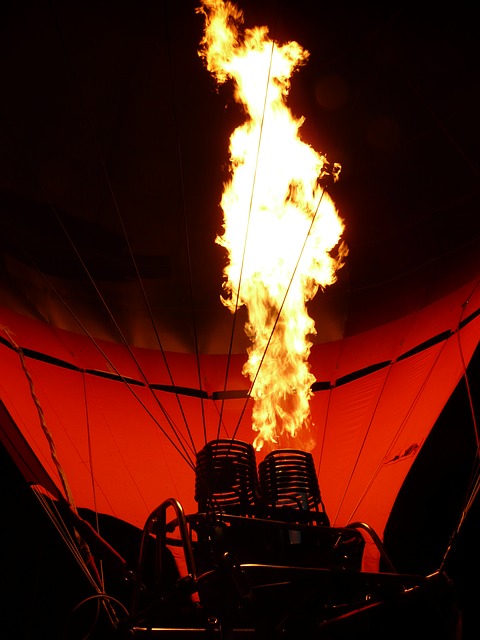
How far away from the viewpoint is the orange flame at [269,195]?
3.65 meters

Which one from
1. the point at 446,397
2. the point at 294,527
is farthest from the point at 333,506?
the point at 294,527

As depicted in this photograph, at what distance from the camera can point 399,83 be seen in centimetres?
367

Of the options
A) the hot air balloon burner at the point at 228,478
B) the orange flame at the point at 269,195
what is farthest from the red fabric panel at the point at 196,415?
the hot air balloon burner at the point at 228,478

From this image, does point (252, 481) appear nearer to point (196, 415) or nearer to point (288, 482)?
point (288, 482)

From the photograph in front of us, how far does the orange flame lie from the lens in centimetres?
365

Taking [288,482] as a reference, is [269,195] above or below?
above

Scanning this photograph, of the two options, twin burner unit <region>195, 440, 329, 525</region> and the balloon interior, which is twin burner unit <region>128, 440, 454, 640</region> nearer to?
twin burner unit <region>195, 440, 329, 525</region>

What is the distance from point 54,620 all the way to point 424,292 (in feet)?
9.55

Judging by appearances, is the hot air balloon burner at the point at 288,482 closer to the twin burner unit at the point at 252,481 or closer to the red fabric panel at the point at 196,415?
the twin burner unit at the point at 252,481

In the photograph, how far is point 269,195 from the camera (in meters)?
3.70

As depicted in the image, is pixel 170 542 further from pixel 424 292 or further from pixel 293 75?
pixel 293 75

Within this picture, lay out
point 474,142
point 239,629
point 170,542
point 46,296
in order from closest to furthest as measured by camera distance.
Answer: point 239,629
point 170,542
point 474,142
point 46,296

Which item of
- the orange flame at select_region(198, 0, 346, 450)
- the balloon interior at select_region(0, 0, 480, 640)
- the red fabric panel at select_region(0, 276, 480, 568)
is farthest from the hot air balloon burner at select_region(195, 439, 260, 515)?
the red fabric panel at select_region(0, 276, 480, 568)

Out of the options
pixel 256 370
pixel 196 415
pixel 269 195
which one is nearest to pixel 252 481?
pixel 256 370
